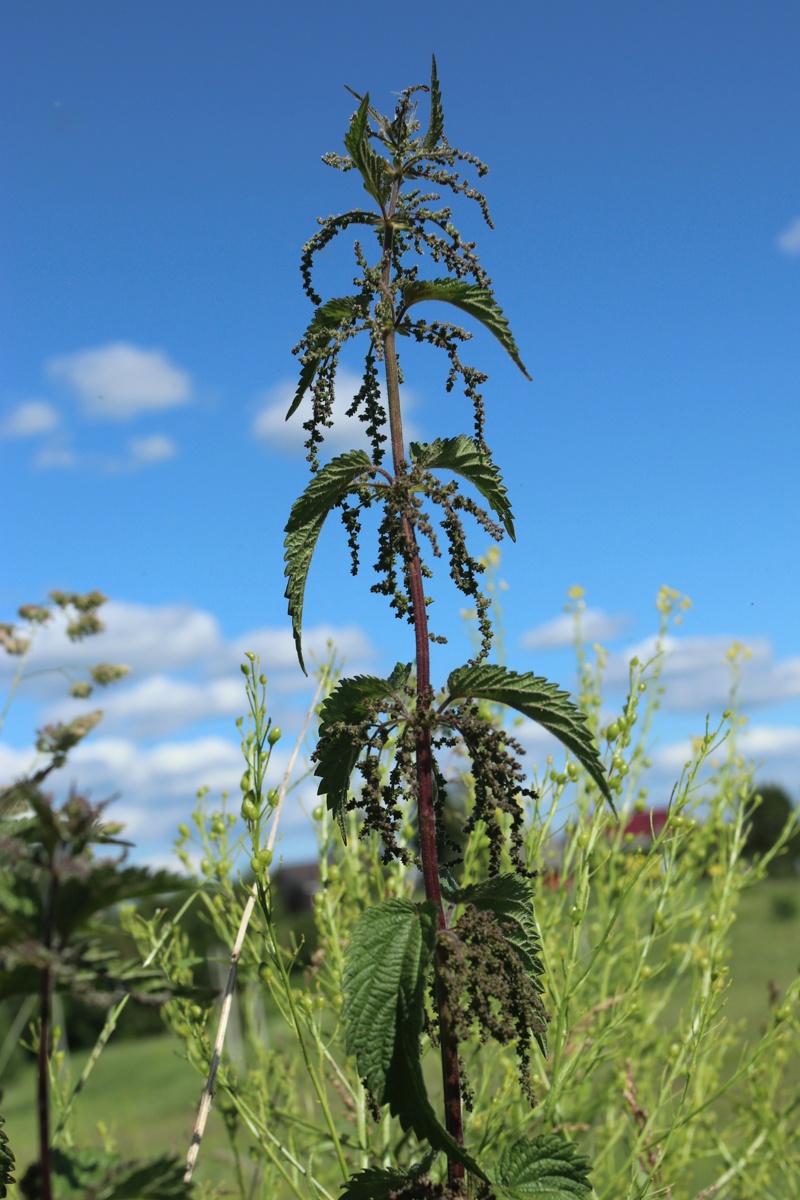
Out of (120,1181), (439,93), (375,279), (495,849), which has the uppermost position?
(439,93)

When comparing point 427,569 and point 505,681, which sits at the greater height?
point 427,569

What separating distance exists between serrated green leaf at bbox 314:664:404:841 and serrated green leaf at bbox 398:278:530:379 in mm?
583

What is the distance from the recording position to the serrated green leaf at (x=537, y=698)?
4.99ft

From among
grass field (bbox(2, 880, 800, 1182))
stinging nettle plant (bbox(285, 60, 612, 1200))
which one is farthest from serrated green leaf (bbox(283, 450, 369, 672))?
grass field (bbox(2, 880, 800, 1182))

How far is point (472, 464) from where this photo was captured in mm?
1720

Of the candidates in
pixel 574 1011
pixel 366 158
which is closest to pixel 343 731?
pixel 366 158

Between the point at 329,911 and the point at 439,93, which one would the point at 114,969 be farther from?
the point at 439,93

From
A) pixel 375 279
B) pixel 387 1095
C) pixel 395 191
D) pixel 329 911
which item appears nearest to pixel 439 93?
pixel 395 191

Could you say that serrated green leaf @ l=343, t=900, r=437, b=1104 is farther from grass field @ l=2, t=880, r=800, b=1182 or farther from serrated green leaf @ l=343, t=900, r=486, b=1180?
grass field @ l=2, t=880, r=800, b=1182

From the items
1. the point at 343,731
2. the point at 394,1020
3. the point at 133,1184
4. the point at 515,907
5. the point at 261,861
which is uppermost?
the point at 343,731

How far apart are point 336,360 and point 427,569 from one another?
1.24 feet

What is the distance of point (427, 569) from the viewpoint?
1671 mm

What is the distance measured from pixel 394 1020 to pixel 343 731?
444mm

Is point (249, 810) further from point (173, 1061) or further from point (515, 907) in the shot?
point (173, 1061)
